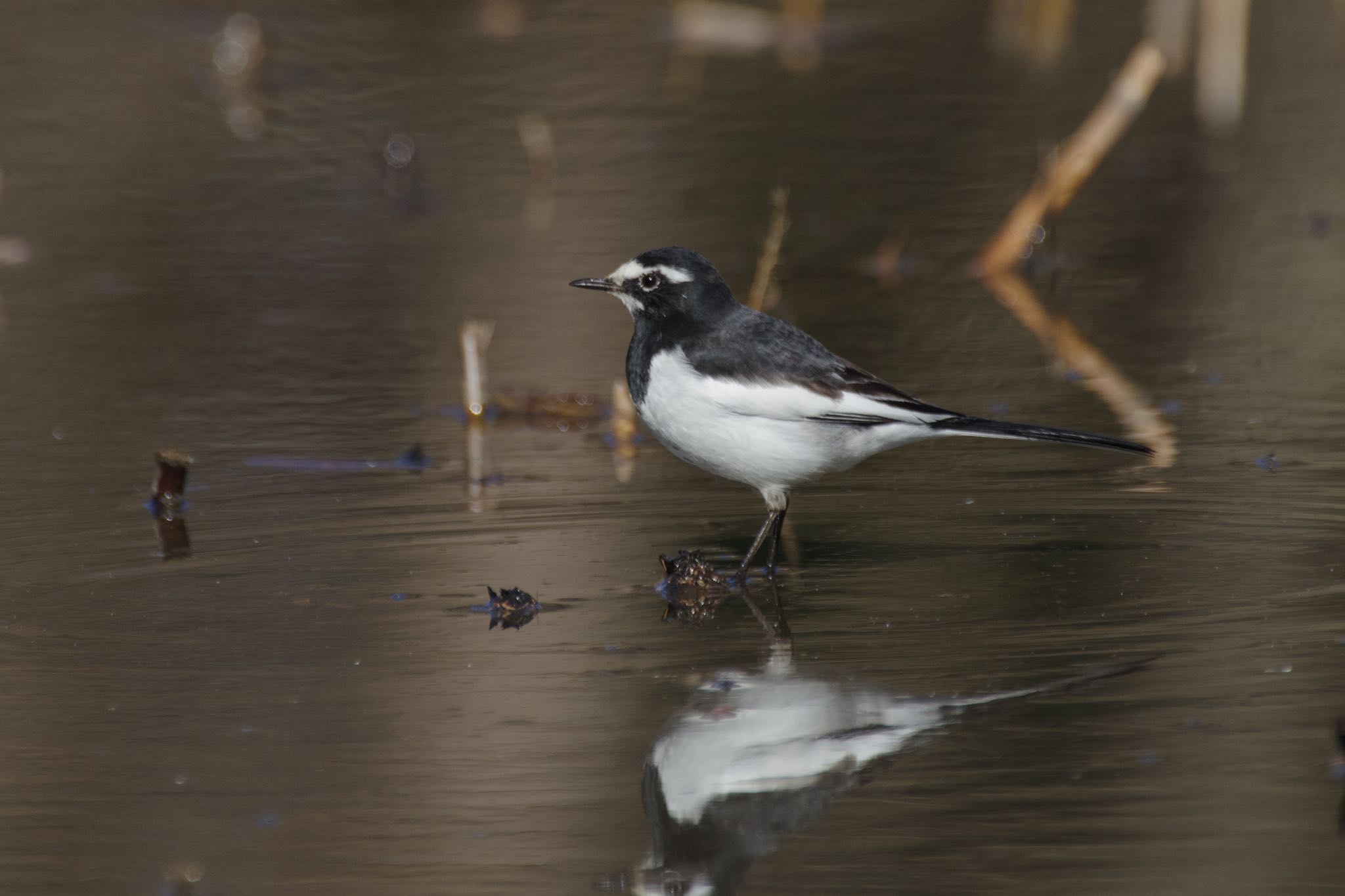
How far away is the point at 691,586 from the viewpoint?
235 inches

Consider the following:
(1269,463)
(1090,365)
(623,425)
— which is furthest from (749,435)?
(1090,365)

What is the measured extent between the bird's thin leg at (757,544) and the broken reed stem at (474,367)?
210 cm

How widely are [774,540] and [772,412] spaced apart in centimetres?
53

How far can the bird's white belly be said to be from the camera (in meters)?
6.13

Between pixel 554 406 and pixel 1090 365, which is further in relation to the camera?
pixel 1090 365

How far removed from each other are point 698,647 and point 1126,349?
14.3ft

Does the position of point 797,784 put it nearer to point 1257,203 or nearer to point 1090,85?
point 1257,203

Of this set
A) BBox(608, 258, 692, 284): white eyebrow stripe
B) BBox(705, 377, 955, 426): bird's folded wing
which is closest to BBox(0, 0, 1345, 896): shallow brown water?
BBox(705, 377, 955, 426): bird's folded wing

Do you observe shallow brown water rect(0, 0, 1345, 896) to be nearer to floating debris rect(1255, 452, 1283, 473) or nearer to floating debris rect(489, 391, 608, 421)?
floating debris rect(1255, 452, 1283, 473)

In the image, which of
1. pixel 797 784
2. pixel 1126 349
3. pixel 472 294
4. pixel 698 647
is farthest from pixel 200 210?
pixel 797 784

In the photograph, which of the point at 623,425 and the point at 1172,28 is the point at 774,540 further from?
the point at 1172,28

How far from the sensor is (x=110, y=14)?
18453mm

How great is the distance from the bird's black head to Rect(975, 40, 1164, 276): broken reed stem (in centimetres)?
439

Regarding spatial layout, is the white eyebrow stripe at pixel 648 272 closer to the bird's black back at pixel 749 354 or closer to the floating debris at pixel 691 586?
the bird's black back at pixel 749 354
